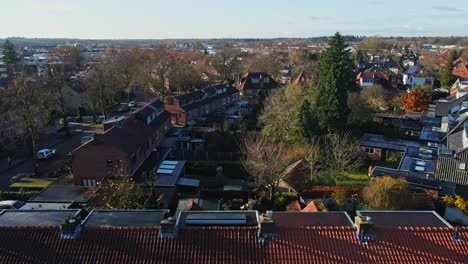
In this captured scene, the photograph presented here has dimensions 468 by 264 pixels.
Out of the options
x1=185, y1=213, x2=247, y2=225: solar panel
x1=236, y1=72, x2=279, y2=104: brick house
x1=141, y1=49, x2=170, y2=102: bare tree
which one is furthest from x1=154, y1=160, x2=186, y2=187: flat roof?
x1=236, y1=72, x2=279, y2=104: brick house

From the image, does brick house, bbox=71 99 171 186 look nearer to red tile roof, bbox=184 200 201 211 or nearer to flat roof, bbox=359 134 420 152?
red tile roof, bbox=184 200 201 211

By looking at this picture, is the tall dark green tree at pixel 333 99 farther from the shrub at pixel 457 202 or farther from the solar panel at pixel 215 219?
the solar panel at pixel 215 219

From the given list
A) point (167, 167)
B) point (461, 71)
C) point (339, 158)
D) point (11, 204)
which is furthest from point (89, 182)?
point (461, 71)

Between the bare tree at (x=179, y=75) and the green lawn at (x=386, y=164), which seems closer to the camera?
the green lawn at (x=386, y=164)

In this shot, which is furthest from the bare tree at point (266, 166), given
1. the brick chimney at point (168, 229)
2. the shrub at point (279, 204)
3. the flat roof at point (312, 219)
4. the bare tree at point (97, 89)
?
the bare tree at point (97, 89)

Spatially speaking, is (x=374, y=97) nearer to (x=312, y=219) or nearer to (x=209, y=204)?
(x=209, y=204)
